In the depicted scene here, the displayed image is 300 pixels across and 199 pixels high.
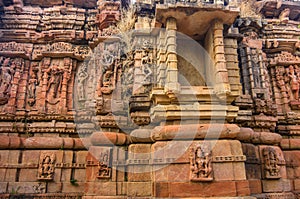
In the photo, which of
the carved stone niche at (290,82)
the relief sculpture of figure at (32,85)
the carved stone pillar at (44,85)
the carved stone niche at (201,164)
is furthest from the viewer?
the carved stone niche at (290,82)

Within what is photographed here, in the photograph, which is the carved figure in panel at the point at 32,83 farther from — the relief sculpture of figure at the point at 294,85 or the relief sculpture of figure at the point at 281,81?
the relief sculpture of figure at the point at 294,85

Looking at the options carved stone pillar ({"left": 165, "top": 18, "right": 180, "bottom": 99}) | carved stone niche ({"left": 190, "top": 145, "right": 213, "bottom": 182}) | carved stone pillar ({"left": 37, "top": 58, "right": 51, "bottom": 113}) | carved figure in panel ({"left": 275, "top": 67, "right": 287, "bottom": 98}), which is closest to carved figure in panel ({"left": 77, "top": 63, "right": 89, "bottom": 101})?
carved stone pillar ({"left": 37, "top": 58, "right": 51, "bottom": 113})

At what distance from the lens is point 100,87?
8.37 metres

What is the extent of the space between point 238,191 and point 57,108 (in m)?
5.78

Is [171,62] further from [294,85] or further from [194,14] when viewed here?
[294,85]

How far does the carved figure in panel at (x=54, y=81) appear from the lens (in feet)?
27.8

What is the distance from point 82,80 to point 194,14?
414 cm

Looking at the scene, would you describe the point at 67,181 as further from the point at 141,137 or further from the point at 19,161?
the point at 141,137

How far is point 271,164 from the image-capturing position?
732 centimetres

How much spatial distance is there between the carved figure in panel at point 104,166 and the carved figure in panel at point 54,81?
278 centimetres

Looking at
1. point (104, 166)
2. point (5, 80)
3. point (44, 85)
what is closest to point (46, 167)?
point (104, 166)

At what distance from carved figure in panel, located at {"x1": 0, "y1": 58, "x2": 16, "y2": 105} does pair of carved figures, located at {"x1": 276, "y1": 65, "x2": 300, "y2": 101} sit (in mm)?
9176

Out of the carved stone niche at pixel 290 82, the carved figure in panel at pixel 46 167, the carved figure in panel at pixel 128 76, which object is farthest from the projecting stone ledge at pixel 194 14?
the carved figure in panel at pixel 46 167

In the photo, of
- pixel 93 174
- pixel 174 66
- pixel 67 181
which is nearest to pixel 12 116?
pixel 67 181
